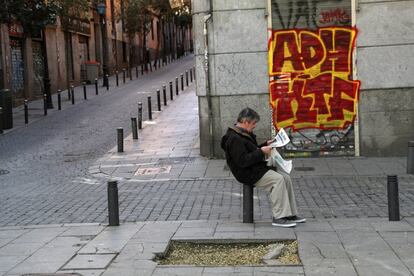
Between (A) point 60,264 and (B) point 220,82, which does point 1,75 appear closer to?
(B) point 220,82

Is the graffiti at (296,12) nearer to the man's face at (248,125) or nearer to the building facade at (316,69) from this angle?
A: the building facade at (316,69)

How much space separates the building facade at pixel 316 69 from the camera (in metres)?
13.0

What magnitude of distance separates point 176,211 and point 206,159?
4737 millimetres

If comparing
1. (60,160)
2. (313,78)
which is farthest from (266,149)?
(60,160)

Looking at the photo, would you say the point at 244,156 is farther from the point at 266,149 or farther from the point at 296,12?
the point at 296,12

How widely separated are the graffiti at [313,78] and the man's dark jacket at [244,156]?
5.75 meters

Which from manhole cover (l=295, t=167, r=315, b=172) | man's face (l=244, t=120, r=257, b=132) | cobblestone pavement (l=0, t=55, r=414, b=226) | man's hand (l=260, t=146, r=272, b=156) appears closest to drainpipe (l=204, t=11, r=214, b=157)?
cobblestone pavement (l=0, t=55, r=414, b=226)

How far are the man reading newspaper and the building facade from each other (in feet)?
18.7

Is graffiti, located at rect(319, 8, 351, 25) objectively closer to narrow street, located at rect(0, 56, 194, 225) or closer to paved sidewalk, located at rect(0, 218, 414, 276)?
narrow street, located at rect(0, 56, 194, 225)

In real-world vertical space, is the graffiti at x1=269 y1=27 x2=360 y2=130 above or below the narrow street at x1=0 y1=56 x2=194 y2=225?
above

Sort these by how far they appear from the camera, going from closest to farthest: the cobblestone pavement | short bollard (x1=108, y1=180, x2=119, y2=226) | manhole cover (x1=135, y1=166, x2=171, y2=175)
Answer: short bollard (x1=108, y1=180, x2=119, y2=226) → the cobblestone pavement → manhole cover (x1=135, y1=166, x2=171, y2=175)

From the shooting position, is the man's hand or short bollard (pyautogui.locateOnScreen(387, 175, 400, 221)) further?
short bollard (pyautogui.locateOnScreen(387, 175, 400, 221))

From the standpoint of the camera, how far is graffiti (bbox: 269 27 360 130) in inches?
514

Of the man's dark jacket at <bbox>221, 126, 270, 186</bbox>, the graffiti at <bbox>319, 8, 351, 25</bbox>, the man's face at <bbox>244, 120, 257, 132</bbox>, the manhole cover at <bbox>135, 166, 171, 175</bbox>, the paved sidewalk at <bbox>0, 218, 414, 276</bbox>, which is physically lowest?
the manhole cover at <bbox>135, 166, 171, 175</bbox>
